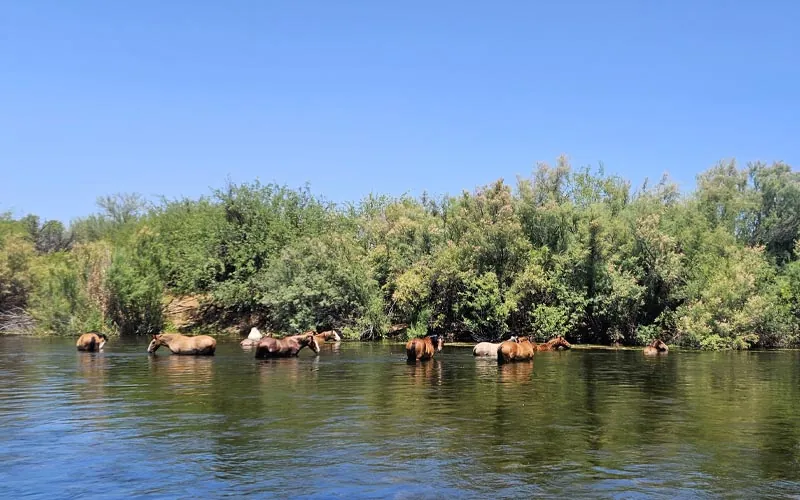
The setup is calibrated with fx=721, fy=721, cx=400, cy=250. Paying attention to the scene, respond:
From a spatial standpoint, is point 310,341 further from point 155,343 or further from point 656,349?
point 656,349

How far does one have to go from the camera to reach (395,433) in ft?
50.5

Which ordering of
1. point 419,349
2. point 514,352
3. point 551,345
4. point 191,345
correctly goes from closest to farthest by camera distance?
point 419,349
point 514,352
point 191,345
point 551,345

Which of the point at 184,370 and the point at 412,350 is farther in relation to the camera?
the point at 412,350

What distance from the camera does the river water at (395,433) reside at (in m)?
11.3

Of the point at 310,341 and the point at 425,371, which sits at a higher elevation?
the point at 310,341

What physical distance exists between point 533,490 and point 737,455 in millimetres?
4919

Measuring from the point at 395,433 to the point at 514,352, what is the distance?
18156mm

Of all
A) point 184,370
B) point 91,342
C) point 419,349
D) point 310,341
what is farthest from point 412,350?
point 91,342

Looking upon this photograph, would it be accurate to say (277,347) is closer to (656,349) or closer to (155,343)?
(155,343)

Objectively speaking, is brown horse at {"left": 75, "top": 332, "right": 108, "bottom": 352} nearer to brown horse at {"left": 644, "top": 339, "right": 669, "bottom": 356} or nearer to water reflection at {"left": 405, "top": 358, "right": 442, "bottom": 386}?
water reflection at {"left": 405, "top": 358, "right": 442, "bottom": 386}

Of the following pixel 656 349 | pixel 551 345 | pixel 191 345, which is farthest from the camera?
pixel 551 345

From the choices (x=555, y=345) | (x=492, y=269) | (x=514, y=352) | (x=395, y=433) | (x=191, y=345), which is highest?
(x=492, y=269)

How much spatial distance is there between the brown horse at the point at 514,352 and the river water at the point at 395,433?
389 cm

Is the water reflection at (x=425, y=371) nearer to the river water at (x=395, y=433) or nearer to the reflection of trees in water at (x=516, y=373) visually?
the river water at (x=395, y=433)
